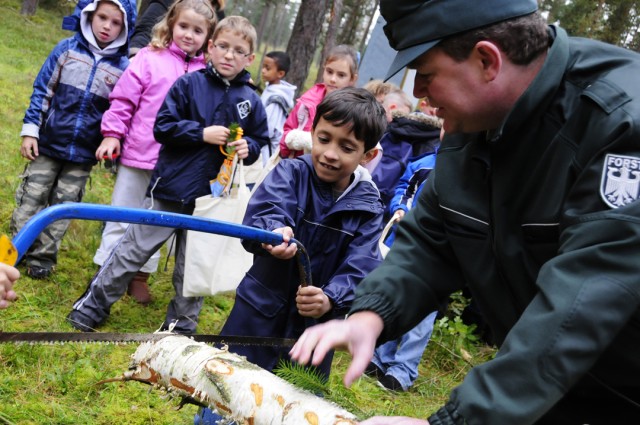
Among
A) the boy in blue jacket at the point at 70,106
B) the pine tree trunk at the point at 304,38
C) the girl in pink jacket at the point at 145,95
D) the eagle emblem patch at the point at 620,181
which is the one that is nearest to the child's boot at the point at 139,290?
the girl in pink jacket at the point at 145,95

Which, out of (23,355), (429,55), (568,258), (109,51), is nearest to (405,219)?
(429,55)

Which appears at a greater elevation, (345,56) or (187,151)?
(345,56)

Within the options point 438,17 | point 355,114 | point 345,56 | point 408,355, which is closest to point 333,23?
point 345,56

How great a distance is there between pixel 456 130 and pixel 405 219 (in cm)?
47

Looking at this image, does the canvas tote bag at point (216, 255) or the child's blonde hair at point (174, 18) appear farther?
the child's blonde hair at point (174, 18)

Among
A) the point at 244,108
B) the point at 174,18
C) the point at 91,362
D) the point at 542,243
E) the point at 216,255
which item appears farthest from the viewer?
the point at 174,18

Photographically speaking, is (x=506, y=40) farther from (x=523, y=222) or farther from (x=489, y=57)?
(x=523, y=222)

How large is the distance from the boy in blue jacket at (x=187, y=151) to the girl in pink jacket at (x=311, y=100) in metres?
0.45

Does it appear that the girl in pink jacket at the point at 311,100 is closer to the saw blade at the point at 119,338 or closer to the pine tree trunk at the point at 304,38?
the saw blade at the point at 119,338

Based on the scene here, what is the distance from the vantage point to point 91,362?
384 centimetres

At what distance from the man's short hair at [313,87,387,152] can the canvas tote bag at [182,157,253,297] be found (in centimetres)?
115

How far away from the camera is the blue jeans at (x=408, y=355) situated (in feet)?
16.2

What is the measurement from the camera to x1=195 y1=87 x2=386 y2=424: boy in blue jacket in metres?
3.08

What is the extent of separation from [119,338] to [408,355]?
272 centimetres
